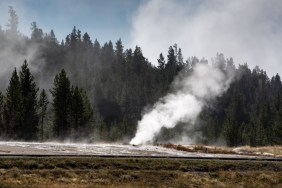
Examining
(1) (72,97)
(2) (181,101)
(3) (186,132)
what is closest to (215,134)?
(3) (186,132)

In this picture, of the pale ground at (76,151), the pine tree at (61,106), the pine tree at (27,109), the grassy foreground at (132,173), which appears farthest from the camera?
the pine tree at (61,106)

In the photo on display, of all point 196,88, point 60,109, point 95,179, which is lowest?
point 95,179

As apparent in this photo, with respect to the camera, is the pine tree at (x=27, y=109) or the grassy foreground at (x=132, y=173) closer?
the grassy foreground at (x=132, y=173)

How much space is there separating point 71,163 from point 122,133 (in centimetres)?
10188

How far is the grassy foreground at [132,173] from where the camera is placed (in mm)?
25297

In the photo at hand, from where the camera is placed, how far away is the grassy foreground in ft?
83.0

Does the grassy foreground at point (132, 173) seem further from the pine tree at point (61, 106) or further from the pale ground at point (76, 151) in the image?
the pine tree at point (61, 106)

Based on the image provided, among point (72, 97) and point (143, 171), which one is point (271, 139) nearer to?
point (72, 97)

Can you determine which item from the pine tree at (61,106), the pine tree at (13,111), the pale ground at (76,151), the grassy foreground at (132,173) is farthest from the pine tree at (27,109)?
the grassy foreground at (132,173)

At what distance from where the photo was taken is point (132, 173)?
28.0 metres

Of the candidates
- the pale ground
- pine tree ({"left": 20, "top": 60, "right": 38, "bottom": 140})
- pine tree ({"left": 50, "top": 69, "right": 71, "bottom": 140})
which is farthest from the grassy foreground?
pine tree ({"left": 50, "top": 69, "right": 71, "bottom": 140})

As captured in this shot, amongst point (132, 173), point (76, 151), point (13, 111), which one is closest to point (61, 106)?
point (13, 111)

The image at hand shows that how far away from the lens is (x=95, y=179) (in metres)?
26.1

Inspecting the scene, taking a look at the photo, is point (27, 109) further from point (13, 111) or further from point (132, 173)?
point (132, 173)
